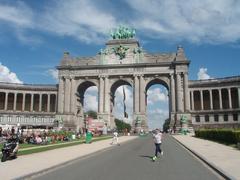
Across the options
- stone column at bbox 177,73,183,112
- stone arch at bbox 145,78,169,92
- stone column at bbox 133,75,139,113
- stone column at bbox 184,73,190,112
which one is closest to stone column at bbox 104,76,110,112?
stone column at bbox 133,75,139,113

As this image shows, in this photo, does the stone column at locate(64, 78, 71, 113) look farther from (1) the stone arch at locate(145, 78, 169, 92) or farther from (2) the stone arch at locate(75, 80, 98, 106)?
(1) the stone arch at locate(145, 78, 169, 92)

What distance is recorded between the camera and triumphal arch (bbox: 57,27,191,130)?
10500 centimetres

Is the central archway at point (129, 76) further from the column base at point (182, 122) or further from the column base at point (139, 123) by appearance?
the column base at point (182, 122)

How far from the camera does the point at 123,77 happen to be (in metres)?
110

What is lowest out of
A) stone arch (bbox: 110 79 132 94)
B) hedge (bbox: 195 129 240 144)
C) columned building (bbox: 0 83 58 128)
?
hedge (bbox: 195 129 240 144)

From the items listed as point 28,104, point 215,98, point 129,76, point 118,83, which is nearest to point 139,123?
point 129,76

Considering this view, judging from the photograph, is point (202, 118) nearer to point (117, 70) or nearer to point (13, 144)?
point (117, 70)

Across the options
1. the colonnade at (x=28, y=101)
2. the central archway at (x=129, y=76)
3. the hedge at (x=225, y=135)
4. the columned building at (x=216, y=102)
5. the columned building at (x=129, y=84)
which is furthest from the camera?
the colonnade at (x=28, y=101)

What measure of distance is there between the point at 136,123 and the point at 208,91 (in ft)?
95.5

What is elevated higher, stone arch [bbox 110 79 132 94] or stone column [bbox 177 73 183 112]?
stone arch [bbox 110 79 132 94]

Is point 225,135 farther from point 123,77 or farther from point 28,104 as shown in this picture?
point 28,104

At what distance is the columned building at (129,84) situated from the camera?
106m

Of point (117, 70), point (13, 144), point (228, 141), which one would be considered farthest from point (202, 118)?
point (13, 144)

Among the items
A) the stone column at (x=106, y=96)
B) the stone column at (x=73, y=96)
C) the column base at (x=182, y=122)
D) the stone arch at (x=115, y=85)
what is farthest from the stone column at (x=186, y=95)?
the stone column at (x=73, y=96)
